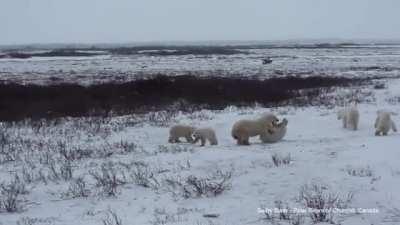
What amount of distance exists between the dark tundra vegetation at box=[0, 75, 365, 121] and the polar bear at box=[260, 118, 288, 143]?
23.2 feet

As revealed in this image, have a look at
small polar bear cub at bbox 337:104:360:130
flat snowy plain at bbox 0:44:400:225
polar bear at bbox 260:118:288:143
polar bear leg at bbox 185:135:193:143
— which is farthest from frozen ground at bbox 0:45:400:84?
flat snowy plain at bbox 0:44:400:225

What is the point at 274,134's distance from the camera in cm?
1101

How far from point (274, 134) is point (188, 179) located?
13.4 feet

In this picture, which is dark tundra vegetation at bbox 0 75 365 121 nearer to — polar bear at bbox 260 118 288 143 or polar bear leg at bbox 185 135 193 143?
polar bear leg at bbox 185 135 193 143

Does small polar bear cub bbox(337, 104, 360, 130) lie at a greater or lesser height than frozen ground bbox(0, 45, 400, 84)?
greater

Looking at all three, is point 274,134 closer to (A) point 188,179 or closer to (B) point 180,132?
(B) point 180,132

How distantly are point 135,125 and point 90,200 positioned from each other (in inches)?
282

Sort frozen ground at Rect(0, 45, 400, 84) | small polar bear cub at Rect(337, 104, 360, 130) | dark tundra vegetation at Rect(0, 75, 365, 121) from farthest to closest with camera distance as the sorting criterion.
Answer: frozen ground at Rect(0, 45, 400, 84)
dark tundra vegetation at Rect(0, 75, 365, 121)
small polar bear cub at Rect(337, 104, 360, 130)

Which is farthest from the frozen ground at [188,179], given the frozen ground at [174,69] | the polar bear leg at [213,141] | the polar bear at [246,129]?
the frozen ground at [174,69]

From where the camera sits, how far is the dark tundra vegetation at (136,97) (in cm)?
1834

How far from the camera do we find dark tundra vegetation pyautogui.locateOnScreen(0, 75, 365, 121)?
18344 millimetres

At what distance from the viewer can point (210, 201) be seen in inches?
260

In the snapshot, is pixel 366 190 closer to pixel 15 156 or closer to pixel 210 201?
pixel 210 201

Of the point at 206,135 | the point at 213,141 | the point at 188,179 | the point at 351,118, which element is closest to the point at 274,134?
the point at 213,141
